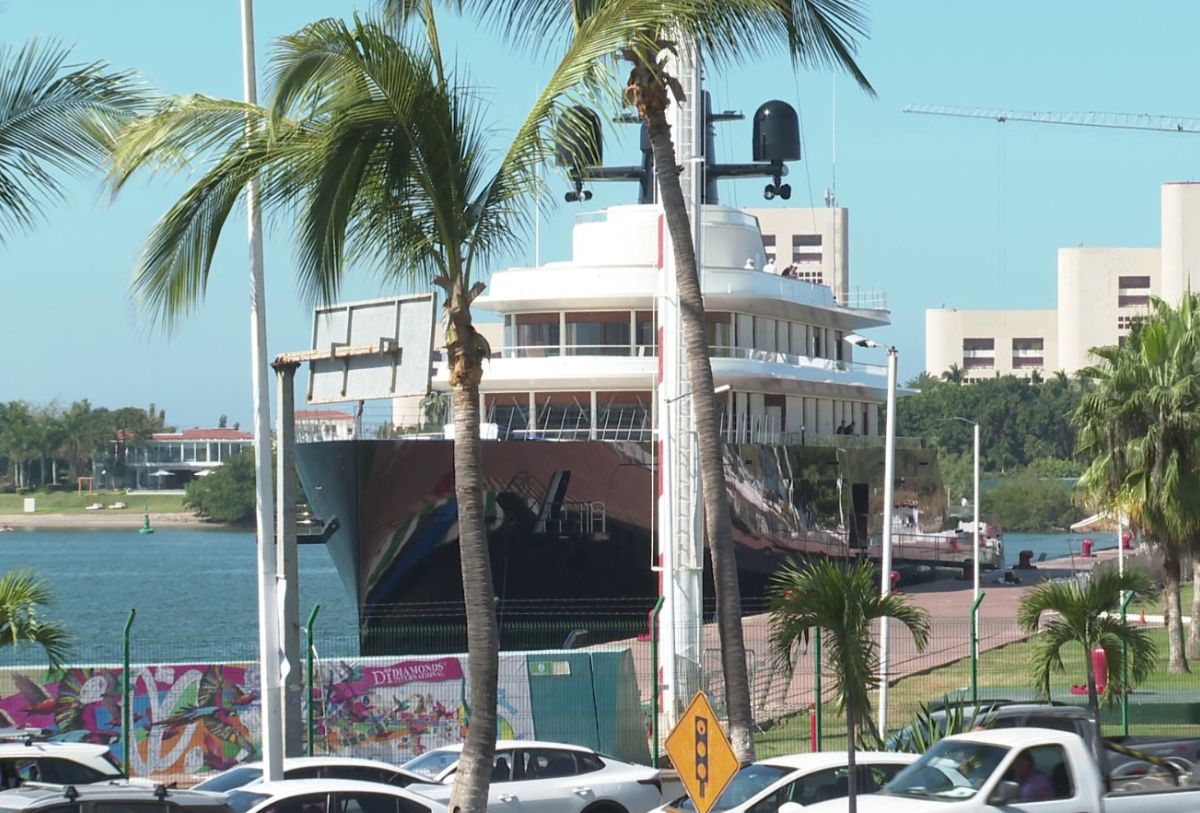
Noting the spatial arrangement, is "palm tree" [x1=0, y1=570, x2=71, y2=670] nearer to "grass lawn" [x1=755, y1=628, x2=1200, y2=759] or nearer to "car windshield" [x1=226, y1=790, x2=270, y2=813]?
"car windshield" [x1=226, y1=790, x2=270, y2=813]

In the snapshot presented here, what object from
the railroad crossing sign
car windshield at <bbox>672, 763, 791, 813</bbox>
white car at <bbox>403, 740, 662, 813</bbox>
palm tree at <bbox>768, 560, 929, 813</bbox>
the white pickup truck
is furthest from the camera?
white car at <bbox>403, 740, 662, 813</bbox>

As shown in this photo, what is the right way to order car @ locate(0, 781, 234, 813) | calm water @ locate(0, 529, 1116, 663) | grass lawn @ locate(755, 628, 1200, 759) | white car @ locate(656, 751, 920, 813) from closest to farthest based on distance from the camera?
car @ locate(0, 781, 234, 813) → white car @ locate(656, 751, 920, 813) → grass lawn @ locate(755, 628, 1200, 759) → calm water @ locate(0, 529, 1116, 663)

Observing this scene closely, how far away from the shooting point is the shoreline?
6294 inches

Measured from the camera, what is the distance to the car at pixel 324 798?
13.4 m

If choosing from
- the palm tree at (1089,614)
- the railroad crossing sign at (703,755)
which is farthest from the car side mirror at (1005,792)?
the railroad crossing sign at (703,755)

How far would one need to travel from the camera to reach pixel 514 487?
3788 centimetres

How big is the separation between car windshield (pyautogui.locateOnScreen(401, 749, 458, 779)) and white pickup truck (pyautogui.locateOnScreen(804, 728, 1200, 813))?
168 inches

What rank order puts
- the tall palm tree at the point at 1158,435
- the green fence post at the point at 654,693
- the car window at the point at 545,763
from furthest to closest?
the tall palm tree at the point at 1158,435 < the green fence post at the point at 654,693 < the car window at the point at 545,763

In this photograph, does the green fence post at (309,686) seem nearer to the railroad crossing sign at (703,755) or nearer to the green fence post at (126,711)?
the green fence post at (126,711)

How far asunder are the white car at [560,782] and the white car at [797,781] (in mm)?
1174

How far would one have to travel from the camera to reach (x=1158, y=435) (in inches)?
1115

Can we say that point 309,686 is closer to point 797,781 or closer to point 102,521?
→ point 797,781

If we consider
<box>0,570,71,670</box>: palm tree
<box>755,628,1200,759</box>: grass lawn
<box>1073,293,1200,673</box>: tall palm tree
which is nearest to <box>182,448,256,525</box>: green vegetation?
<box>755,628,1200,759</box>: grass lawn

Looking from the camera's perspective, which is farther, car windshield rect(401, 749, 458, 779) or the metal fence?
the metal fence
